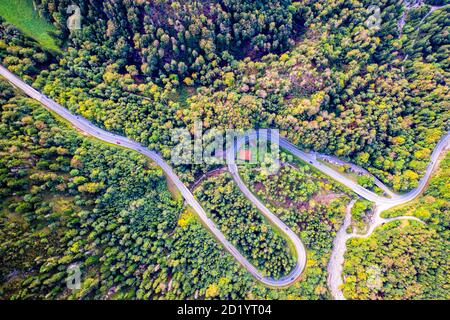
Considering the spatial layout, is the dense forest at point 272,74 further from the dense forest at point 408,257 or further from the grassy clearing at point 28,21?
the dense forest at point 408,257

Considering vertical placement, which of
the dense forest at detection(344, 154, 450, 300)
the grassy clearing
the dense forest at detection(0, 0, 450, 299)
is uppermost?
the grassy clearing

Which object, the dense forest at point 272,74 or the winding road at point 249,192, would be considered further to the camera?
the winding road at point 249,192

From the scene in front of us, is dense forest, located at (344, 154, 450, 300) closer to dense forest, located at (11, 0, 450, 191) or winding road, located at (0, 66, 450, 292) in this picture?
winding road, located at (0, 66, 450, 292)

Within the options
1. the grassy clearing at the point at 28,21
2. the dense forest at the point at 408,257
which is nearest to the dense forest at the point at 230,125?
the dense forest at the point at 408,257

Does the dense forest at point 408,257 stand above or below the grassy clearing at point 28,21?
below

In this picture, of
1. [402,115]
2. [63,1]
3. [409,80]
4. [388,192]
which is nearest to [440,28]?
[409,80]

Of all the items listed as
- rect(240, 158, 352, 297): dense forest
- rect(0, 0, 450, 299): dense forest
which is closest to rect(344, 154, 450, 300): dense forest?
rect(0, 0, 450, 299): dense forest
